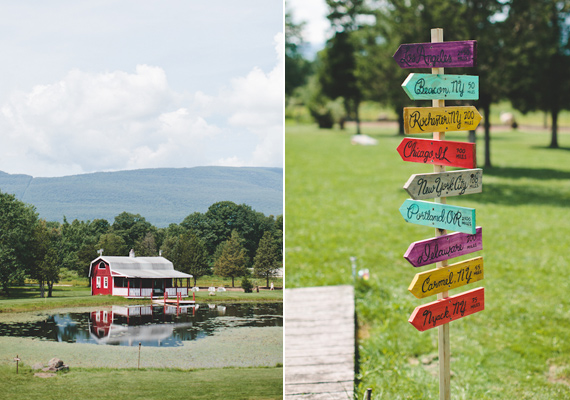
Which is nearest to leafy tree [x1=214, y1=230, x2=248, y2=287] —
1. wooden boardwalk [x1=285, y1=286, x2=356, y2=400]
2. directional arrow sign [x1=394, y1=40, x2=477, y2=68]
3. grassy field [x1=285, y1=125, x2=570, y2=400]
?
wooden boardwalk [x1=285, y1=286, x2=356, y2=400]

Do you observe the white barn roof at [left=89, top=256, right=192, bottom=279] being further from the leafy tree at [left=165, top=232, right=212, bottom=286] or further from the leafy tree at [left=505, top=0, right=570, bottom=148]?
the leafy tree at [left=505, top=0, right=570, bottom=148]

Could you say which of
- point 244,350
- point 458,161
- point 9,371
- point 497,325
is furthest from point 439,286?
point 497,325

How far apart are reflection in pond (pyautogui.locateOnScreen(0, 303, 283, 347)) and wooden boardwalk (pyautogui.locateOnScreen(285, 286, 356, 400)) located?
44 centimetres

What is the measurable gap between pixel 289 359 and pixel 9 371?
181 cm

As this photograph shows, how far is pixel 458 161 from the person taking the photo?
106 inches

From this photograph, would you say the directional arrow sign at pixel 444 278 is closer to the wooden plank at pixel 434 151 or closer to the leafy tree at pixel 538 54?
the wooden plank at pixel 434 151

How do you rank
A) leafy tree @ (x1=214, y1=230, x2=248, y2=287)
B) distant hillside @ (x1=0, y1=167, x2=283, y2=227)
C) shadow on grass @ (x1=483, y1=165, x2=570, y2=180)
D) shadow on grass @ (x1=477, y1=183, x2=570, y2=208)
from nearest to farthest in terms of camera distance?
distant hillside @ (x1=0, y1=167, x2=283, y2=227) < leafy tree @ (x1=214, y1=230, x2=248, y2=287) < shadow on grass @ (x1=477, y1=183, x2=570, y2=208) < shadow on grass @ (x1=483, y1=165, x2=570, y2=180)

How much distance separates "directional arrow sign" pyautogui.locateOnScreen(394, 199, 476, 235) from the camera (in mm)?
2623

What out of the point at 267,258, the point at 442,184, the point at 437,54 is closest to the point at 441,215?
the point at 442,184

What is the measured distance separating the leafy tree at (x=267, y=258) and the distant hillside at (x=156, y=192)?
7.5 inches

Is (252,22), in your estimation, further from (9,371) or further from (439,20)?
(439,20)

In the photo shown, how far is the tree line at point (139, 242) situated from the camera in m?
3.39

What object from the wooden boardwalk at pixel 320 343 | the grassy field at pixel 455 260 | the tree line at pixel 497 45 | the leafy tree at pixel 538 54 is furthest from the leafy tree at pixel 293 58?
the wooden boardwalk at pixel 320 343

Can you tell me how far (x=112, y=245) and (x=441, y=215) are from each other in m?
1.95
